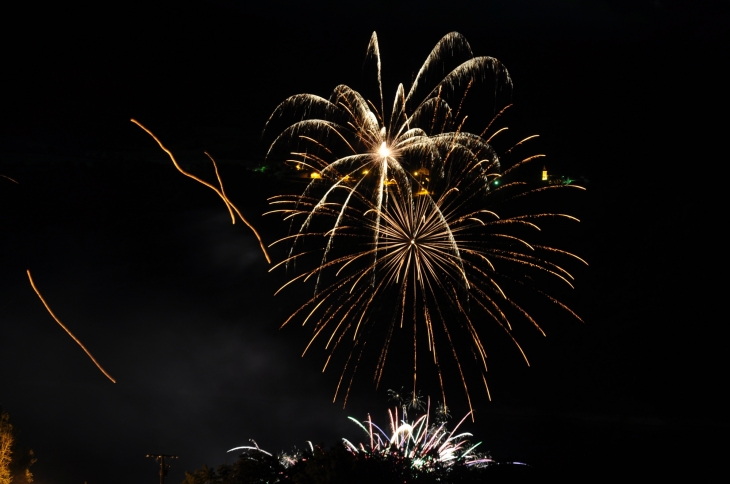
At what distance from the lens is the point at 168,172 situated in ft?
176

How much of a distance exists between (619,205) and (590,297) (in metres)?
9.61

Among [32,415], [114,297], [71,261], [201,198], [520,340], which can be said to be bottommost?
[32,415]

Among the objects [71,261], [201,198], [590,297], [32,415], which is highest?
[201,198]

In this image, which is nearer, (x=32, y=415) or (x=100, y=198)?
(x=32, y=415)

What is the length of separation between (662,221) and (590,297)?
722 cm

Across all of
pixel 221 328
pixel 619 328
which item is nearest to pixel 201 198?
pixel 221 328

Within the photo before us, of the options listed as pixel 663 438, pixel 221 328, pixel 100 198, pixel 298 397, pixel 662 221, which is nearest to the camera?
pixel 663 438

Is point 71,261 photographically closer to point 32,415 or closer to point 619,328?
point 32,415

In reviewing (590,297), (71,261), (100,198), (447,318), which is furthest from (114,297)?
(590,297)

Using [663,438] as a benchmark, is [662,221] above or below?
above

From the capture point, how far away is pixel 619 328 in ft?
121

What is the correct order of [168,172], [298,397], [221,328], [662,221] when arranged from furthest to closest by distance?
[168,172] < [662,221] < [221,328] < [298,397]

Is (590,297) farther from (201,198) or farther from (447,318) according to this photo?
(201,198)

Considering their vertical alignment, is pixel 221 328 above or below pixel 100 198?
below
